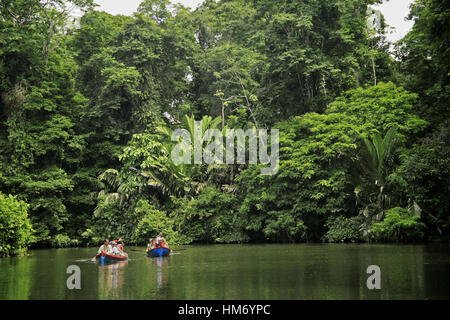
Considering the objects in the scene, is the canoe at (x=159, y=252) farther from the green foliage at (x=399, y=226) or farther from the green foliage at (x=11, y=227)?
the green foliage at (x=399, y=226)

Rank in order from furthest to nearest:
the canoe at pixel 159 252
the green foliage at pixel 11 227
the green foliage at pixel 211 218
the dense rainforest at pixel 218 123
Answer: the green foliage at pixel 211 218 → the dense rainforest at pixel 218 123 → the green foliage at pixel 11 227 → the canoe at pixel 159 252

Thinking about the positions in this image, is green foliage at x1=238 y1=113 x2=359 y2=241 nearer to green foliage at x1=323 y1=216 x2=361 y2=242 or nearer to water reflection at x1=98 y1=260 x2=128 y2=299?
green foliage at x1=323 y1=216 x2=361 y2=242

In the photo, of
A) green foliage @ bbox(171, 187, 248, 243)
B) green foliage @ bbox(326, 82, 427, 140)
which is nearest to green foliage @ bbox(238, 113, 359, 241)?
green foliage @ bbox(326, 82, 427, 140)

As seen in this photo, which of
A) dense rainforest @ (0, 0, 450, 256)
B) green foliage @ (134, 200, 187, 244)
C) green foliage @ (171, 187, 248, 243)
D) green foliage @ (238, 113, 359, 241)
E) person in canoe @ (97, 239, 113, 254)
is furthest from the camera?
green foliage @ (134, 200, 187, 244)

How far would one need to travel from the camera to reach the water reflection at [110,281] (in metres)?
9.12

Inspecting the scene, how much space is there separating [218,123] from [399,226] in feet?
46.4

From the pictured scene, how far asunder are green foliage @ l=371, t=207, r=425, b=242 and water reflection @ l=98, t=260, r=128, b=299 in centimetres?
1065

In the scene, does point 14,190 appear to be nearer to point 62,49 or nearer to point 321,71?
point 62,49

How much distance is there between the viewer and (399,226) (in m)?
19.1

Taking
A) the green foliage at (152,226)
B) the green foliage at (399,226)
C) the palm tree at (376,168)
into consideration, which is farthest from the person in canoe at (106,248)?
the palm tree at (376,168)

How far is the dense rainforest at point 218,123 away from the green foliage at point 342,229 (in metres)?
0.07

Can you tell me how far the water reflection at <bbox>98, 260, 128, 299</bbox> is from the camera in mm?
9125

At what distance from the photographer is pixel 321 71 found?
86.0 ft

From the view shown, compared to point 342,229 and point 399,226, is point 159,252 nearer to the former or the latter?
point 342,229
